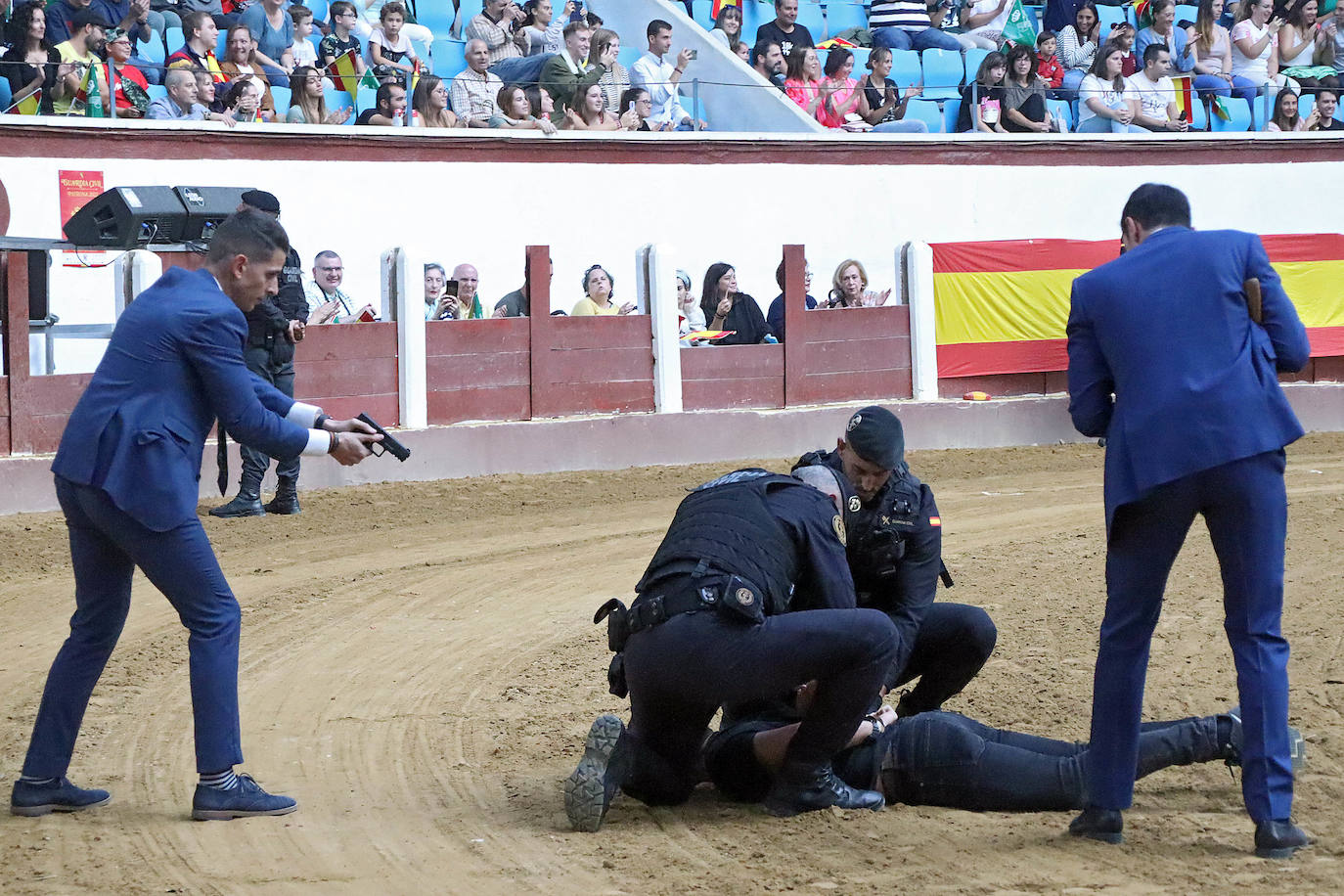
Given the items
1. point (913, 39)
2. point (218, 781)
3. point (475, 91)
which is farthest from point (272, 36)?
point (218, 781)

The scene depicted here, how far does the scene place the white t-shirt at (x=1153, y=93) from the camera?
1880 cm

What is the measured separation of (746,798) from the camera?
4922 mm

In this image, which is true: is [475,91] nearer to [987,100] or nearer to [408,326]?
[408,326]

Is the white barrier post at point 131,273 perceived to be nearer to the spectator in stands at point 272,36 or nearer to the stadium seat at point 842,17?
the spectator in stands at point 272,36

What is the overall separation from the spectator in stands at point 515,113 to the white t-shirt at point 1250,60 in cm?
926

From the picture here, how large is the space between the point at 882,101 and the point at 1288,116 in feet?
17.1

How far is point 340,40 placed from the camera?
15.1 metres

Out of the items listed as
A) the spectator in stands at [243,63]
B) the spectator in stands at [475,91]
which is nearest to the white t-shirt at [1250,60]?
the spectator in stands at [475,91]

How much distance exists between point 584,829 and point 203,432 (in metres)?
1.61

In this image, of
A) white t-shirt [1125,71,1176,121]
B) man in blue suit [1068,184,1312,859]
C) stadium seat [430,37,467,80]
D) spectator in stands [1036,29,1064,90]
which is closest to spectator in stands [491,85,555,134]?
stadium seat [430,37,467,80]

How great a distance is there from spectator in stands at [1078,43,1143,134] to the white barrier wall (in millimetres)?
519

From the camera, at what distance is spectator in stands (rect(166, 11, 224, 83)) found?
46.6 ft

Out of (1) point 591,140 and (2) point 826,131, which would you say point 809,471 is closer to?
(1) point 591,140

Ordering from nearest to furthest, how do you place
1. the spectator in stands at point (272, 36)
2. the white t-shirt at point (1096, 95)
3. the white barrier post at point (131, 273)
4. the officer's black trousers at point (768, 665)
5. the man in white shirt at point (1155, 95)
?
the officer's black trousers at point (768, 665), the white barrier post at point (131, 273), the spectator in stands at point (272, 36), the white t-shirt at point (1096, 95), the man in white shirt at point (1155, 95)
